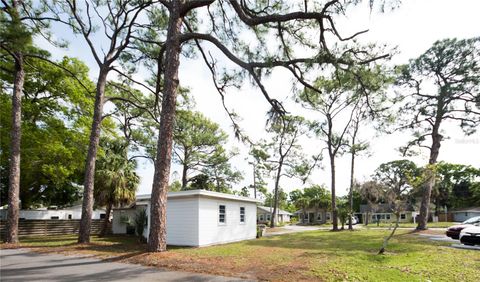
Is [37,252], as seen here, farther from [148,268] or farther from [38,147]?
[38,147]

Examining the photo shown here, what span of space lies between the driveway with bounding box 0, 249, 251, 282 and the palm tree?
31.7ft

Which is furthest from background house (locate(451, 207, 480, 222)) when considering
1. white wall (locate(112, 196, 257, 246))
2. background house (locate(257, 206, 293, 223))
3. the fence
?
the fence

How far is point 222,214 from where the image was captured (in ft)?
54.0

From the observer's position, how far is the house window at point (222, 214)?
1621 centimetres

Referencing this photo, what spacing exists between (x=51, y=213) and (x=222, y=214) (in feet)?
69.1

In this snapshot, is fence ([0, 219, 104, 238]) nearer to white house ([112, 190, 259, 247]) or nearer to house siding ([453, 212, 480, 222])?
white house ([112, 190, 259, 247])

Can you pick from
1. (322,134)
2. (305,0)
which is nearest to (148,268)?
(305,0)

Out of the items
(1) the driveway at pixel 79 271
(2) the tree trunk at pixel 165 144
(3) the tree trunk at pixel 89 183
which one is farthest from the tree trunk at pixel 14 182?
(2) the tree trunk at pixel 165 144

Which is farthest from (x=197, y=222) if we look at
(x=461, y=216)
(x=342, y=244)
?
(x=461, y=216)

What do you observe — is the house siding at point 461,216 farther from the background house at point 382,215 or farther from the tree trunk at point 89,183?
the tree trunk at point 89,183

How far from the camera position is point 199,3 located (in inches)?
453

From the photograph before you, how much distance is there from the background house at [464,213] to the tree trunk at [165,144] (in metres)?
50.9

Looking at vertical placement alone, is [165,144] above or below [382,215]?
above

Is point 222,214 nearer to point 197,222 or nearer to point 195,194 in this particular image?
point 197,222
